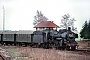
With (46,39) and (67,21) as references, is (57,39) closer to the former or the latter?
(46,39)

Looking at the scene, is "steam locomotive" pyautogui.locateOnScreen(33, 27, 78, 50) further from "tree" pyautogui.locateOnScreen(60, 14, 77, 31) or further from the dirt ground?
"tree" pyautogui.locateOnScreen(60, 14, 77, 31)

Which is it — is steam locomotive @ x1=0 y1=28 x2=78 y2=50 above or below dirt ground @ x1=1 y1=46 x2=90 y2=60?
above

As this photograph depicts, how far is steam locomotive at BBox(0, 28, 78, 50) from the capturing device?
24.5 meters

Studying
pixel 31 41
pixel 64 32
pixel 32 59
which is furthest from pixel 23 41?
pixel 32 59

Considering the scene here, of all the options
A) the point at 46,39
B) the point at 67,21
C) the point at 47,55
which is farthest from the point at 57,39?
the point at 67,21

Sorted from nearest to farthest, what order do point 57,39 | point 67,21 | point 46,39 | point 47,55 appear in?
point 47,55 → point 57,39 → point 46,39 → point 67,21

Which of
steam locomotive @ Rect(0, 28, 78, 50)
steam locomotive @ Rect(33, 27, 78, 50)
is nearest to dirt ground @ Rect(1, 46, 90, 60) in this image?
steam locomotive @ Rect(33, 27, 78, 50)

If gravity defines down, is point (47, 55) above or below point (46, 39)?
below

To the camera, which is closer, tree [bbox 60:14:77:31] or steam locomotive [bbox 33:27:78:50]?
steam locomotive [bbox 33:27:78:50]

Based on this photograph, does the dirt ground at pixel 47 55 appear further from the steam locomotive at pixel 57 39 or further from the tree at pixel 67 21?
the tree at pixel 67 21

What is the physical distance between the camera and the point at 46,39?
26.6 meters

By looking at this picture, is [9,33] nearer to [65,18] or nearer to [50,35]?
[50,35]

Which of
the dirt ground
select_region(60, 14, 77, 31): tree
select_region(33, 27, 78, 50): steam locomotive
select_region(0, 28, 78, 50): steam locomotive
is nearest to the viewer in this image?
the dirt ground

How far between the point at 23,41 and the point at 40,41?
447 cm
